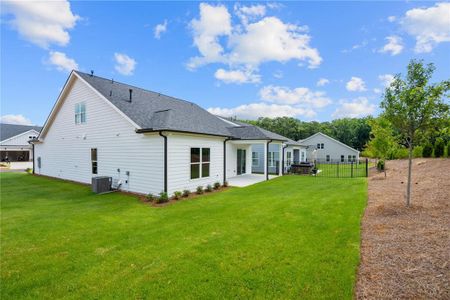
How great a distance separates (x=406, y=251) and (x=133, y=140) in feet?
34.8

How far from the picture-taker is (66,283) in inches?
148

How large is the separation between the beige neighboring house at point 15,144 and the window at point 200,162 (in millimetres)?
37170

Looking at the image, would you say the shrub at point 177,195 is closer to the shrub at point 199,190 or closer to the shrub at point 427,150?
the shrub at point 199,190

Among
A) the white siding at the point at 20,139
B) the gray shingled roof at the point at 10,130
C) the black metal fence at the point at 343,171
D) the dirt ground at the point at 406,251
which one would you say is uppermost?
the gray shingled roof at the point at 10,130

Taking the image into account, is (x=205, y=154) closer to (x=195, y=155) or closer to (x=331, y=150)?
(x=195, y=155)

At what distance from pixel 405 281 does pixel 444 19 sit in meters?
8.77

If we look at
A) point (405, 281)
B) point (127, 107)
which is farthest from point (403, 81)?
point (127, 107)

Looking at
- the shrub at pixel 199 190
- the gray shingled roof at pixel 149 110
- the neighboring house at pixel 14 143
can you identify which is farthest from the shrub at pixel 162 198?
the neighboring house at pixel 14 143

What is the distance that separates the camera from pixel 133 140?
11.2 meters

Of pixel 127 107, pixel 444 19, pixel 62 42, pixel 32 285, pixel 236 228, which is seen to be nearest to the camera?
pixel 32 285

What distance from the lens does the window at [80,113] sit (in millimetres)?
14062

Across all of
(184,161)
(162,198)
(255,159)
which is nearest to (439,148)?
(255,159)

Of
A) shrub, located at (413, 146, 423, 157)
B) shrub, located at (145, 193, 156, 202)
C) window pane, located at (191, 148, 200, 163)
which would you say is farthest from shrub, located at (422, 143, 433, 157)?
shrub, located at (145, 193, 156, 202)

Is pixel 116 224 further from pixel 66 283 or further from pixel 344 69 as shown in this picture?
pixel 344 69
